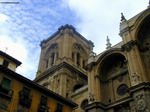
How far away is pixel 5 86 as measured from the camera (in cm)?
2203

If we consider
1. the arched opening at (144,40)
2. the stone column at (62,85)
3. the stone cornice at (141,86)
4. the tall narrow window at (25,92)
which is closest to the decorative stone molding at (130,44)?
the arched opening at (144,40)

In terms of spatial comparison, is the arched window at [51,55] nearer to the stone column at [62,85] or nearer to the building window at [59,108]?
the stone column at [62,85]

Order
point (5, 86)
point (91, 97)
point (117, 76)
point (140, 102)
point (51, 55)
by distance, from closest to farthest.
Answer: point (5, 86)
point (140, 102)
point (91, 97)
point (117, 76)
point (51, 55)

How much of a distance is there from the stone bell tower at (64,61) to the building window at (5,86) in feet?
53.6

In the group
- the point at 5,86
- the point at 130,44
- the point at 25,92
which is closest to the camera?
the point at 5,86

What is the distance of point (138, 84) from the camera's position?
946 inches

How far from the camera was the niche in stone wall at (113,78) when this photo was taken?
29.0 meters

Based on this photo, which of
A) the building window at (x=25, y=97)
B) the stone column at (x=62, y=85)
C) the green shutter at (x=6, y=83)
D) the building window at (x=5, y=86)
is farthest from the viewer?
the stone column at (x=62, y=85)

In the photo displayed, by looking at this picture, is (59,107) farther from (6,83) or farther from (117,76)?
(117,76)

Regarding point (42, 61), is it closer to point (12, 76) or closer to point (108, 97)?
point (108, 97)

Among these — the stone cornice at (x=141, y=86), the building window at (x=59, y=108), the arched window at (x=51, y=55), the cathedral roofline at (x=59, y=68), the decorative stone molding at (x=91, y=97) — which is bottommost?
the building window at (x=59, y=108)

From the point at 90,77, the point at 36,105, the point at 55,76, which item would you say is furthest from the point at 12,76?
the point at 55,76

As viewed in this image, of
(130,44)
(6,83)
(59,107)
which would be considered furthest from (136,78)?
(6,83)

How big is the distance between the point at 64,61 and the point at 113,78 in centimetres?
1412
